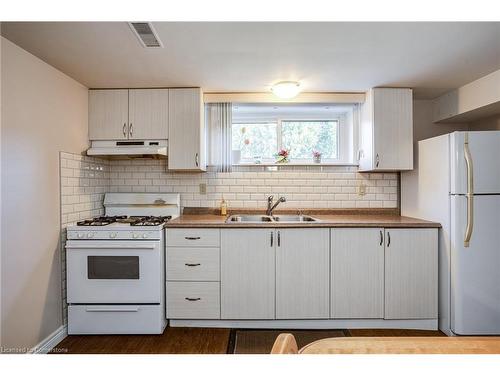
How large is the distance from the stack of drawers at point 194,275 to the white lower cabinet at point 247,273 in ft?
0.23

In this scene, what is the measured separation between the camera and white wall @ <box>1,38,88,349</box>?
1.85 metres

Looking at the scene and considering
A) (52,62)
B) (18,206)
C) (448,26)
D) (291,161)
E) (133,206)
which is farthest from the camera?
(291,161)

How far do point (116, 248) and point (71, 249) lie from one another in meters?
0.37

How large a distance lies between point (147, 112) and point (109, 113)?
369 mm

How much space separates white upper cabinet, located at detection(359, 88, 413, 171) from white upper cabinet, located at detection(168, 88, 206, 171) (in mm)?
1700

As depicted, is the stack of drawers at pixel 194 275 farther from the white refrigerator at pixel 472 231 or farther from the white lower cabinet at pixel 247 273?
the white refrigerator at pixel 472 231

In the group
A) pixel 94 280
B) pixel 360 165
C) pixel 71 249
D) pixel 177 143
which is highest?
pixel 177 143

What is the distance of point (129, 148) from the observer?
2.74 metres

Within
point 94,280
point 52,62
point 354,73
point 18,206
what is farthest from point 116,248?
point 354,73

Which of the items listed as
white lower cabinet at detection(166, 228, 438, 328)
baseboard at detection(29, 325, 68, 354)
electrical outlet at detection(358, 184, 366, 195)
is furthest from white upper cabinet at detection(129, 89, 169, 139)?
electrical outlet at detection(358, 184, 366, 195)

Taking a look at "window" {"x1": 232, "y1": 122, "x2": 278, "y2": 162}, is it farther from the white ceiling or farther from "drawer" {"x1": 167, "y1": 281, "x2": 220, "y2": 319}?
"drawer" {"x1": 167, "y1": 281, "x2": 220, "y2": 319}

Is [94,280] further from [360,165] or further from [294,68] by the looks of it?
[360,165]

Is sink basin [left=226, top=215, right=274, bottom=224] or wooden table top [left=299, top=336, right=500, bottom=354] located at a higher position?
sink basin [left=226, top=215, right=274, bottom=224]

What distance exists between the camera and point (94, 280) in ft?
7.87
